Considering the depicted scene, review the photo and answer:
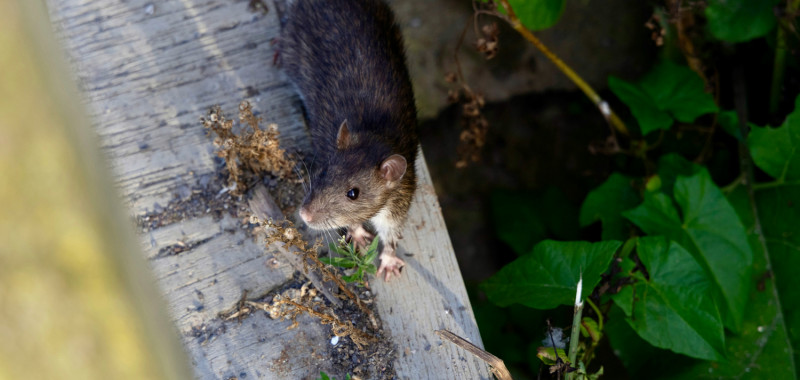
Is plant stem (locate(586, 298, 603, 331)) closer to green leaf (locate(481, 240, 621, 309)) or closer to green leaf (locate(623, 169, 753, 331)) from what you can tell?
green leaf (locate(481, 240, 621, 309))

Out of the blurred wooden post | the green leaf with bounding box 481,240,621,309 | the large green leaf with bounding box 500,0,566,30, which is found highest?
the large green leaf with bounding box 500,0,566,30

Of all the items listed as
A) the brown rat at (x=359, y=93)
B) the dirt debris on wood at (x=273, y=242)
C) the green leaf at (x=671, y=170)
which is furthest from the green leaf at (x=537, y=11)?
the dirt debris on wood at (x=273, y=242)

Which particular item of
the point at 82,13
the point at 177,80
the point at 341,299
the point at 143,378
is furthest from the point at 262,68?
the point at 143,378

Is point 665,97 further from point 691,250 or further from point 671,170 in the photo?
point 691,250

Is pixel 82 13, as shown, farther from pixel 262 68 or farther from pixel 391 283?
pixel 391 283

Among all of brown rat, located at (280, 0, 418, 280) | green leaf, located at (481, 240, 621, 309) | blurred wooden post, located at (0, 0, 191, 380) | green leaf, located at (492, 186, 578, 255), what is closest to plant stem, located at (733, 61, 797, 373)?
green leaf, located at (492, 186, 578, 255)

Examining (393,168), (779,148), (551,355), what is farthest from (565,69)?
(551,355)
